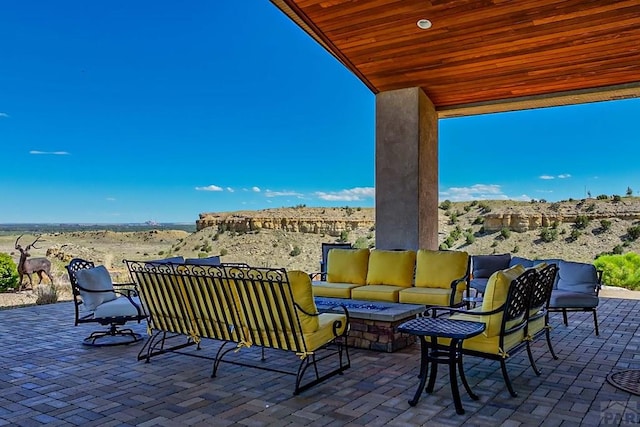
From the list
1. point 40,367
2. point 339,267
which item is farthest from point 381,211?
point 40,367

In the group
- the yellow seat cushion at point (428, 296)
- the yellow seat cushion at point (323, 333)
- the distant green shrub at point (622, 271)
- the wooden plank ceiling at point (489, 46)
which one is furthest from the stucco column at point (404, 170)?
the distant green shrub at point (622, 271)

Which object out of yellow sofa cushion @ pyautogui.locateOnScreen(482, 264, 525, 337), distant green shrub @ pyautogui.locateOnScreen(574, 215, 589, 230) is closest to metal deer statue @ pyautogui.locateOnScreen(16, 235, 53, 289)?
yellow sofa cushion @ pyautogui.locateOnScreen(482, 264, 525, 337)

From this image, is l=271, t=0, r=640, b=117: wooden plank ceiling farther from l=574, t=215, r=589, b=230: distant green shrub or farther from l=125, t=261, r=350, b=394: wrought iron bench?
l=574, t=215, r=589, b=230: distant green shrub

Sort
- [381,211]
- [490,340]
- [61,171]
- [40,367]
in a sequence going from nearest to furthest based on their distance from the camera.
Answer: [490,340], [40,367], [381,211], [61,171]

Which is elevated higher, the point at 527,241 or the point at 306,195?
Result: the point at 306,195

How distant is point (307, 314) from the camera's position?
3.54 metres

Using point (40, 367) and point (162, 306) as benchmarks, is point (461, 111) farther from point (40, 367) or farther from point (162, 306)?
point (40, 367)

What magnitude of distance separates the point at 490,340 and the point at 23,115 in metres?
17.4

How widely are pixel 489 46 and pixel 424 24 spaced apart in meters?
1.02

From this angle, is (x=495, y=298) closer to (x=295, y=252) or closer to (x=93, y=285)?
(x=93, y=285)

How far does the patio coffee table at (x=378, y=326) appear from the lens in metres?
4.68

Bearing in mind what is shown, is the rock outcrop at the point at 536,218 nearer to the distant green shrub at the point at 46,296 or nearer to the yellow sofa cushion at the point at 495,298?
the distant green shrub at the point at 46,296

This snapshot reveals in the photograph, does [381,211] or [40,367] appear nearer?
[40,367]

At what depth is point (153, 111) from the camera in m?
18.8
